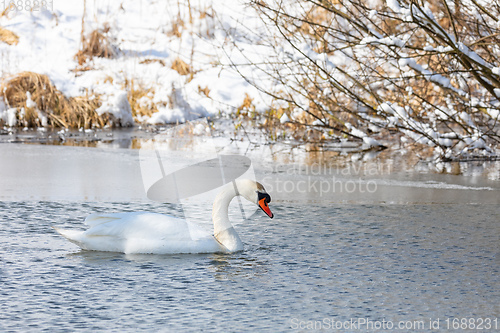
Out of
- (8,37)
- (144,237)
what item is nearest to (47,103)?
(8,37)

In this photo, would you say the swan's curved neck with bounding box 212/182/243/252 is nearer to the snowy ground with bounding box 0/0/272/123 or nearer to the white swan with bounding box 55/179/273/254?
the white swan with bounding box 55/179/273/254

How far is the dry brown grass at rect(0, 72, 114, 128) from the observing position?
15617mm

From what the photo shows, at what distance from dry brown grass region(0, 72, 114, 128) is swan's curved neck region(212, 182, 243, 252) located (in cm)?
1092

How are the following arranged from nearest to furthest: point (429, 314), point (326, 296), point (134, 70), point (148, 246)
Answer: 1. point (429, 314)
2. point (326, 296)
3. point (148, 246)
4. point (134, 70)

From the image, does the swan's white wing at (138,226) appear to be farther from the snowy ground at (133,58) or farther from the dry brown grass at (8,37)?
the dry brown grass at (8,37)

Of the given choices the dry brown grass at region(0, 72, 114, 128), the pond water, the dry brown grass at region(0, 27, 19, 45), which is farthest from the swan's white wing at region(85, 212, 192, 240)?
the dry brown grass at region(0, 27, 19, 45)

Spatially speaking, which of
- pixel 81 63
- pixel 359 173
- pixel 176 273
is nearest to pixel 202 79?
pixel 81 63

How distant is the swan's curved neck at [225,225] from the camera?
16.5 feet

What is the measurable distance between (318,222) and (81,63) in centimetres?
1438

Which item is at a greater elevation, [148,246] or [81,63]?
[81,63]

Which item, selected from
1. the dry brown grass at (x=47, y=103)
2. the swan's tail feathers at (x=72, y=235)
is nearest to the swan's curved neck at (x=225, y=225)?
the swan's tail feathers at (x=72, y=235)

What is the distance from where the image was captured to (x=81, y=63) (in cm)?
1900

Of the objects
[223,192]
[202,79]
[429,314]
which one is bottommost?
[429,314]

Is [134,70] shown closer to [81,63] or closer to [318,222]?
[81,63]
